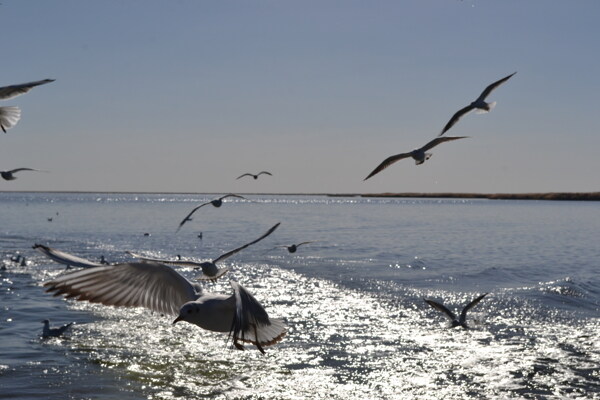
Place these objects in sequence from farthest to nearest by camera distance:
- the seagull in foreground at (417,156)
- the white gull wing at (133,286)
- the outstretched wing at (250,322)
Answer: the seagull in foreground at (417,156), the white gull wing at (133,286), the outstretched wing at (250,322)

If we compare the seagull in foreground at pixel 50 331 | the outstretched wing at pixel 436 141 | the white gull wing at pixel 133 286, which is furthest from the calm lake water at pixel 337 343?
the outstretched wing at pixel 436 141

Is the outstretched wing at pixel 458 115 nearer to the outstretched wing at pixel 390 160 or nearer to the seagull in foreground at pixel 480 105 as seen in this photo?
the seagull in foreground at pixel 480 105

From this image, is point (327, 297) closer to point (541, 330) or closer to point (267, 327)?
point (541, 330)

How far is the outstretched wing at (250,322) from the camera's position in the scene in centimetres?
561

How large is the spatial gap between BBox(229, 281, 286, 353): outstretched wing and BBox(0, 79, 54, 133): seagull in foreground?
407cm

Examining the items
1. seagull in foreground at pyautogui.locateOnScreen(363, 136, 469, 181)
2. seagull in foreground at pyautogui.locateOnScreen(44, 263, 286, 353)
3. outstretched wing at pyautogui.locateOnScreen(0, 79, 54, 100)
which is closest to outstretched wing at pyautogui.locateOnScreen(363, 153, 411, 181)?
seagull in foreground at pyautogui.locateOnScreen(363, 136, 469, 181)

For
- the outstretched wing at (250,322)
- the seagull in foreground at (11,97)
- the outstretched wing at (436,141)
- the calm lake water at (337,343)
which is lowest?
the calm lake water at (337,343)

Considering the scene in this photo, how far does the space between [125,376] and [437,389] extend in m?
5.51

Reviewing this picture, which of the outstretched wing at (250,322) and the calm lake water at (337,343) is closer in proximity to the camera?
the outstretched wing at (250,322)

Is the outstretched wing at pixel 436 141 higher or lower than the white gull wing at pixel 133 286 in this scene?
higher

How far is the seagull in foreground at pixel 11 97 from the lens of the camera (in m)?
9.62

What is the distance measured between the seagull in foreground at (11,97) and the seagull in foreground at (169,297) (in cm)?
282

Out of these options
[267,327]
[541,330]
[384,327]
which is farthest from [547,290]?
[267,327]

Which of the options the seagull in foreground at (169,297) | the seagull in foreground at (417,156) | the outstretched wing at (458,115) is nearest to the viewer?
the seagull in foreground at (169,297)
